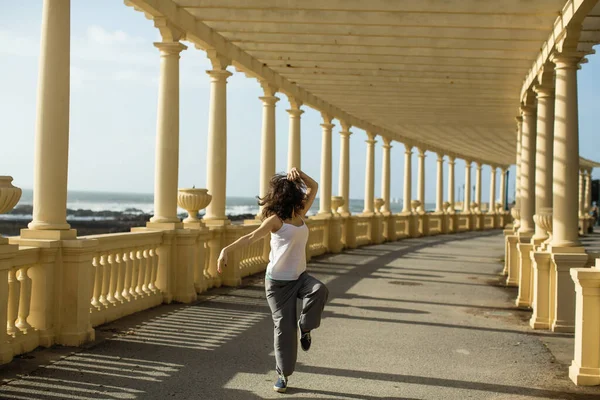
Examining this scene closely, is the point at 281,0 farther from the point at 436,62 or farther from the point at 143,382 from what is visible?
the point at 143,382

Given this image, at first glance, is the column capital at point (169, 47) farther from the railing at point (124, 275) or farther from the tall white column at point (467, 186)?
the tall white column at point (467, 186)

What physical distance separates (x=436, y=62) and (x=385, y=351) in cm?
851

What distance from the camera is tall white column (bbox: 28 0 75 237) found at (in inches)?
347

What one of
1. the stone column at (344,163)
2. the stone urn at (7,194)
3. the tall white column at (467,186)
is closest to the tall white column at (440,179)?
the tall white column at (467,186)

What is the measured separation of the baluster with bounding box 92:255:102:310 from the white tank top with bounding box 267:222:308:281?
4007 mm

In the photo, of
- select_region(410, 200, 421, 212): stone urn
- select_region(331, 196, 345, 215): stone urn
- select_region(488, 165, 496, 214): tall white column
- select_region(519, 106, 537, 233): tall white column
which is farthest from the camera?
select_region(488, 165, 496, 214): tall white column

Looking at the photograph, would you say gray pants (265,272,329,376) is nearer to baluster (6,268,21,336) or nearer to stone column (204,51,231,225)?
baluster (6,268,21,336)

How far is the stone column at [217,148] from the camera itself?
1495 centimetres

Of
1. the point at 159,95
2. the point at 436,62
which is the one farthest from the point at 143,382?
the point at 436,62

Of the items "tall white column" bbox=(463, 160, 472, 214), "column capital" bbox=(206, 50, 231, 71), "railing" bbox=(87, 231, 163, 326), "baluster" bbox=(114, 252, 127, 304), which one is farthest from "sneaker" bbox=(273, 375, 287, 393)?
"tall white column" bbox=(463, 160, 472, 214)

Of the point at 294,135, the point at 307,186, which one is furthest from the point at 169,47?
the point at 294,135

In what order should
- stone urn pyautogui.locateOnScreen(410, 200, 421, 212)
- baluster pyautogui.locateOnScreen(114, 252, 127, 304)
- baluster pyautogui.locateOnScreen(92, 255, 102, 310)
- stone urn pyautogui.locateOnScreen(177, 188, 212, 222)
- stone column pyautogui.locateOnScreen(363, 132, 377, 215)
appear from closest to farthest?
baluster pyautogui.locateOnScreen(92, 255, 102, 310) → baluster pyautogui.locateOnScreen(114, 252, 127, 304) → stone urn pyautogui.locateOnScreen(177, 188, 212, 222) → stone column pyautogui.locateOnScreen(363, 132, 377, 215) → stone urn pyautogui.locateOnScreen(410, 200, 421, 212)

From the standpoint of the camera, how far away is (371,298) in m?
13.4

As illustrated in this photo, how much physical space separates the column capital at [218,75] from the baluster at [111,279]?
5.50 metres
